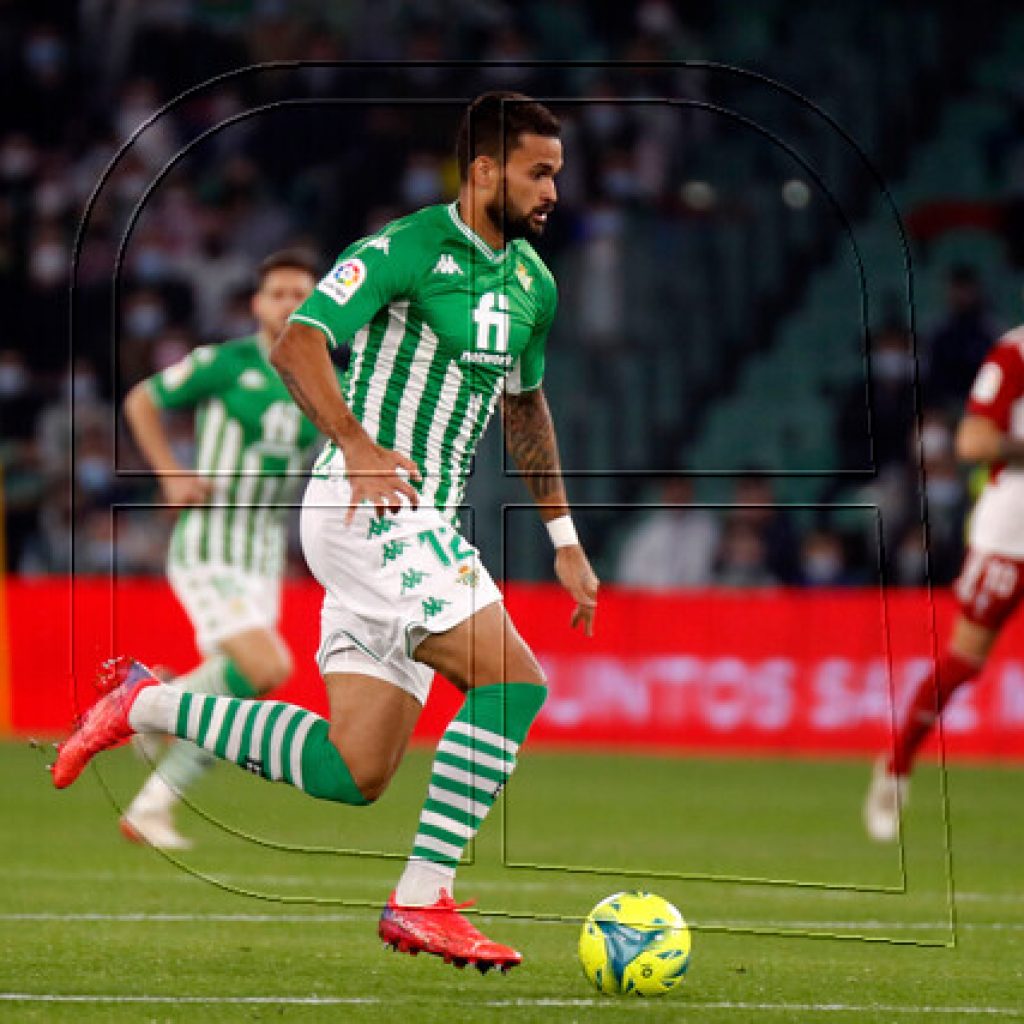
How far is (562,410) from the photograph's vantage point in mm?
16781

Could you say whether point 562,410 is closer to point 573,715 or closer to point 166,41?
point 573,715

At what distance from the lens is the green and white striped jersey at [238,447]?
33.2 feet

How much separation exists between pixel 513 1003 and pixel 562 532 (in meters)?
1.51

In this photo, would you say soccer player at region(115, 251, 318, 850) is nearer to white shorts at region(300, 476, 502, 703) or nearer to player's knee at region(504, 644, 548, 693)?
white shorts at region(300, 476, 502, 703)

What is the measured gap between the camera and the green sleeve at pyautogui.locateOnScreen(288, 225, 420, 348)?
19.0 feet

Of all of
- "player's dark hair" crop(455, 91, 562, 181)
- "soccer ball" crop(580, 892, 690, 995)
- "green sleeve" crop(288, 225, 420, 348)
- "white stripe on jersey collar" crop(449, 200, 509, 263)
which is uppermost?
"player's dark hair" crop(455, 91, 562, 181)

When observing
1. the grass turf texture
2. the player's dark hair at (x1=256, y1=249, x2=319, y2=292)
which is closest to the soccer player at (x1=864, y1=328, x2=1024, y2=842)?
the grass turf texture

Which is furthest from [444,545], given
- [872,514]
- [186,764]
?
[872,514]

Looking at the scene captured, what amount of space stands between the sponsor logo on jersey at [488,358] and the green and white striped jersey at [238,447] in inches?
Answer: 155

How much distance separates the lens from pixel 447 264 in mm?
6043

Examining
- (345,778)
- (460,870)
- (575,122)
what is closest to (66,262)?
(575,122)

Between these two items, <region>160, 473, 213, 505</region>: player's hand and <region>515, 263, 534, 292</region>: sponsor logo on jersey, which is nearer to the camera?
→ <region>515, 263, 534, 292</region>: sponsor logo on jersey

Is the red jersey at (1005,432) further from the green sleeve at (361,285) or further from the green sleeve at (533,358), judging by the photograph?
the green sleeve at (361,285)

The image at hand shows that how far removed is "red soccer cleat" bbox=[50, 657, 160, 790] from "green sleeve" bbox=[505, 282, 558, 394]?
4.21ft
